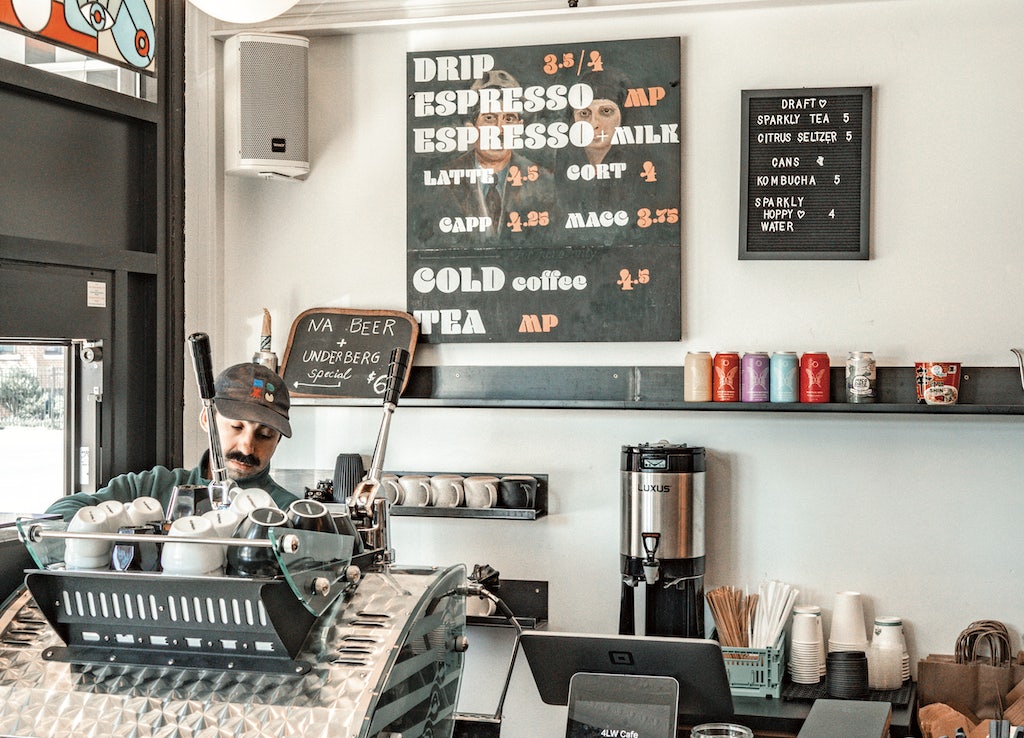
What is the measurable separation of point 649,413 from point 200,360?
5.92 feet

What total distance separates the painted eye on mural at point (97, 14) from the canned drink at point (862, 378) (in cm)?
239

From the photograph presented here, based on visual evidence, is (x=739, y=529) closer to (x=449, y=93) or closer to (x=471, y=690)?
(x=471, y=690)

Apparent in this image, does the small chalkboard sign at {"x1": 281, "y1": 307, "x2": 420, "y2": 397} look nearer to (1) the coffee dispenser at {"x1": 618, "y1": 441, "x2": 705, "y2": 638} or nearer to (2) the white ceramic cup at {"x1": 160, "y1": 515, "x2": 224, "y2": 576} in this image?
(1) the coffee dispenser at {"x1": 618, "y1": 441, "x2": 705, "y2": 638}

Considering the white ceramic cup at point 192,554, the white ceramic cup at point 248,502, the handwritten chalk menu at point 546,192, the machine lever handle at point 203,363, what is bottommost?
the white ceramic cup at point 192,554

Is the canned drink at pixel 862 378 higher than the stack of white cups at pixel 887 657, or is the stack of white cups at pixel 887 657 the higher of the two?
the canned drink at pixel 862 378

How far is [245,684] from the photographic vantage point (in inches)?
68.7

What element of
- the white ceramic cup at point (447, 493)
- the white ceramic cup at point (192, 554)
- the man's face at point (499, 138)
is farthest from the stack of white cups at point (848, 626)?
the white ceramic cup at point (192, 554)

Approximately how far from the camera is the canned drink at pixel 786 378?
10.6 ft

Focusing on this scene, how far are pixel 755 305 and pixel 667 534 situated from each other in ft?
2.52

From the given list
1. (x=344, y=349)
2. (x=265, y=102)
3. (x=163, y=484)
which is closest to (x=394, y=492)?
(x=344, y=349)

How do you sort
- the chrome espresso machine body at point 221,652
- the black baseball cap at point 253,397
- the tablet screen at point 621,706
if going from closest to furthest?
1. the chrome espresso machine body at point 221,652
2. the tablet screen at point 621,706
3. the black baseball cap at point 253,397

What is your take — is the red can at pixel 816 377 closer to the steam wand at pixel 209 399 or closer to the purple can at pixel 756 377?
the purple can at pixel 756 377

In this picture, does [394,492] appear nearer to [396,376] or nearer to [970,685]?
[396,376]

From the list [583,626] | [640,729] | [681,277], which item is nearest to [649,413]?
[681,277]
